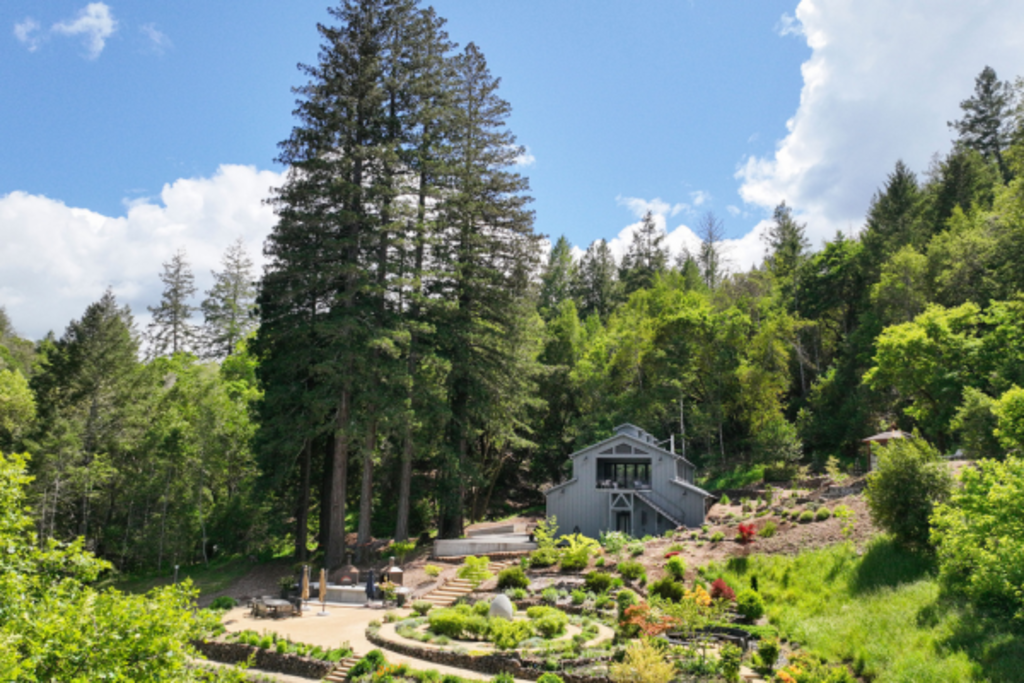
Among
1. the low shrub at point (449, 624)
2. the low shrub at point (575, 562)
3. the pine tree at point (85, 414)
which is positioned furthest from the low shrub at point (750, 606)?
the pine tree at point (85, 414)

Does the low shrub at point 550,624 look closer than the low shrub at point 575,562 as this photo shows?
Yes

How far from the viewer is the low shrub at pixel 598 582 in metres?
18.9

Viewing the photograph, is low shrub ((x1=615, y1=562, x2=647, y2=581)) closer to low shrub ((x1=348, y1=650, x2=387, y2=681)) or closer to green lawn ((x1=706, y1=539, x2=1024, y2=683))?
green lawn ((x1=706, y1=539, x2=1024, y2=683))

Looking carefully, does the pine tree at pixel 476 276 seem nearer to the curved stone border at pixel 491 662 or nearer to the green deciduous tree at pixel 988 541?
the curved stone border at pixel 491 662

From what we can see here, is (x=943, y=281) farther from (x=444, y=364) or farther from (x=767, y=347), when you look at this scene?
(x=444, y=364)

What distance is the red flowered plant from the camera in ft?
54.6

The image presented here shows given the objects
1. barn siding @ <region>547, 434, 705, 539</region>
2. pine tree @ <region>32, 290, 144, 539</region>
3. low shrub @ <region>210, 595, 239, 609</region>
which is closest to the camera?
low shrub @ <region>210, 595, 239, 609</region>

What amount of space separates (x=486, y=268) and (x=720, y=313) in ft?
66.1

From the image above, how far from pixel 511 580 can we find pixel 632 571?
12.9ft

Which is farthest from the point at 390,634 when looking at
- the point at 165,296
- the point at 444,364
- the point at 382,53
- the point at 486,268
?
the point at 165,296

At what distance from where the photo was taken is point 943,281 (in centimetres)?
3388

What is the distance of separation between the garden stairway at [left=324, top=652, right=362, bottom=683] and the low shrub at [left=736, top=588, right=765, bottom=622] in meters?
9.75

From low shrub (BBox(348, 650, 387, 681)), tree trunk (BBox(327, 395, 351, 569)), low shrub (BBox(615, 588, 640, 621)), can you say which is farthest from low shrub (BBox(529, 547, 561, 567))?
low shrub (BBox(348, 650, 387, 681))

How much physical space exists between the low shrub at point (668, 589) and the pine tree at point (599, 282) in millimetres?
44394
